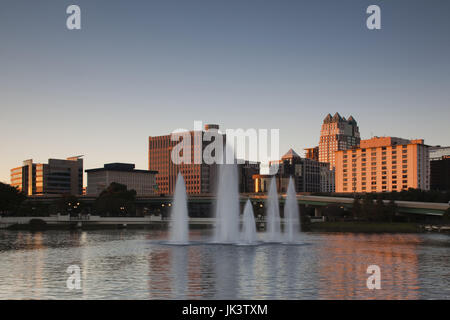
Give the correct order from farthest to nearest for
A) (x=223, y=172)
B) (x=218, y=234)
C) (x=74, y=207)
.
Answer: (x=74, y=207) < (x=218, y=234) < (x=223, y=172)

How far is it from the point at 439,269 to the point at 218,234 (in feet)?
147

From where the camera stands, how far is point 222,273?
40.7 meters

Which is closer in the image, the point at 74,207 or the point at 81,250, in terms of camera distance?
the point at 81,250

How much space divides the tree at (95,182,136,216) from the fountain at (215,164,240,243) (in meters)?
95.2

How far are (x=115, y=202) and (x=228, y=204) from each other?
104113 mm

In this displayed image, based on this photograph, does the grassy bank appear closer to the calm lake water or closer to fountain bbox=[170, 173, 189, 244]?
fountain bbox=[170, 173, 189, 244]

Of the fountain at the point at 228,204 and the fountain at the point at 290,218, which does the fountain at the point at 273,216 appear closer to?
the fountain at the point at 290,218

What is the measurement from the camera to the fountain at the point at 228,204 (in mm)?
70062

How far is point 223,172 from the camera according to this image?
70.9 meters

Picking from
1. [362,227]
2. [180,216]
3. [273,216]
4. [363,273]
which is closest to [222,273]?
[363,273]

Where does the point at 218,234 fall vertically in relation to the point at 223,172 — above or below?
below

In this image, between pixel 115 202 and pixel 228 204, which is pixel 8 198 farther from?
pixel 228 204
